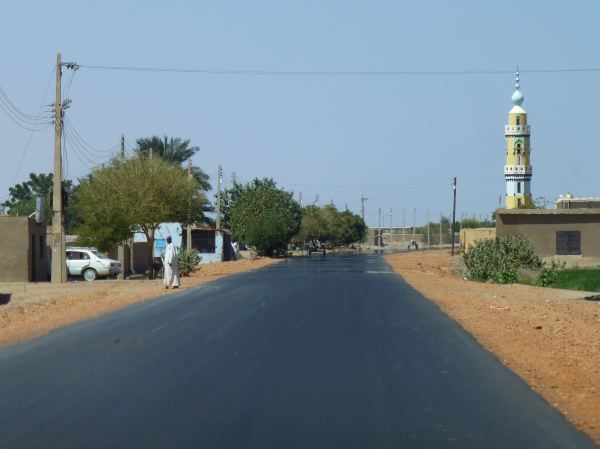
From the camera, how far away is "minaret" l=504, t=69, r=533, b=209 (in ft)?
366

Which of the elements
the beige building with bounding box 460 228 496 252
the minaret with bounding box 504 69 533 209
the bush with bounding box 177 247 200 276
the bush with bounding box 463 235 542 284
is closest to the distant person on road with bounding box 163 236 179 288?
the bush with bounding box 177 247 200 276

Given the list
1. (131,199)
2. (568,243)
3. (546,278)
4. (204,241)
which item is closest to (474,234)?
(204,241)

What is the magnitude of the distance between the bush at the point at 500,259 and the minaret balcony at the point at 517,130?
6847 cm

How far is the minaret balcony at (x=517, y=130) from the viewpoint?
113 m

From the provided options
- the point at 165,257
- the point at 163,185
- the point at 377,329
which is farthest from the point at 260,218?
the point at 377,329

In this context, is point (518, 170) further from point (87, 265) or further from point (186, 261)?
point (87, 265)

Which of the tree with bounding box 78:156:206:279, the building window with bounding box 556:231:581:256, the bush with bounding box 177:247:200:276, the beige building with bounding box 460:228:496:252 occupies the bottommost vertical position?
the bush with bounding box 177:247:200:276

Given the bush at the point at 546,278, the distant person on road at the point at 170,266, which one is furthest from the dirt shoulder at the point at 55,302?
the bush at the point at 546,278

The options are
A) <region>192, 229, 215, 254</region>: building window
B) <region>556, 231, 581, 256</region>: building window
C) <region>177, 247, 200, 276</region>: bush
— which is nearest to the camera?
<region>177, 247, 200, 276</region>: bush

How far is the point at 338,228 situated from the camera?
140 metres

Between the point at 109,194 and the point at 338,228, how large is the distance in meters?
95.4

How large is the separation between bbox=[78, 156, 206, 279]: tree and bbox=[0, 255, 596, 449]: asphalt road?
25.0m

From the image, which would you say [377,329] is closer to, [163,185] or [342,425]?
[342,425]

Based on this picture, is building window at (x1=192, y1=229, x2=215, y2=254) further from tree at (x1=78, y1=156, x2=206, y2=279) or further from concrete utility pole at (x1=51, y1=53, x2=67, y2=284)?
concrete utility pole at (x1=51, y1=53, x2=67, y2=284)
